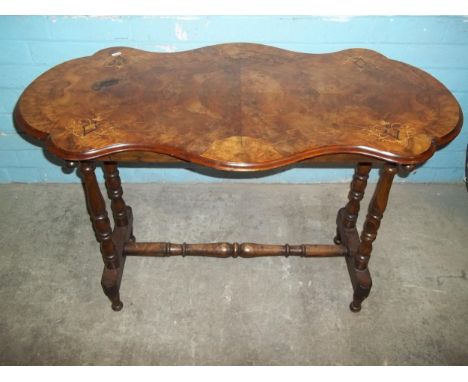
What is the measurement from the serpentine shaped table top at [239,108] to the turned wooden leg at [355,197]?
0.54 metres

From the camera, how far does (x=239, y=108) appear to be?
1.58 metres

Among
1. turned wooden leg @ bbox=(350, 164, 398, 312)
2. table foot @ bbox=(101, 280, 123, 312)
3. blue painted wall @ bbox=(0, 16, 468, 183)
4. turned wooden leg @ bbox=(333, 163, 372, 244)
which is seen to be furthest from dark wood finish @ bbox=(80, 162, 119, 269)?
turned wooden leg @ bbox=(333, 163, 372, 244)

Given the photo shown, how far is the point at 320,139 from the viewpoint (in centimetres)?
143

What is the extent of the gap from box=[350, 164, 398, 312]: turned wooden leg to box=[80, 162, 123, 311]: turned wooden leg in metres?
1.25

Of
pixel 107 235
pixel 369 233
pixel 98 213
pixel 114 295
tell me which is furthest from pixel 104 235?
pixel 369 233

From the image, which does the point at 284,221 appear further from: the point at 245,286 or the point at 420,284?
the point at 420,284

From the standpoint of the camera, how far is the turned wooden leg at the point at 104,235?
1.69m

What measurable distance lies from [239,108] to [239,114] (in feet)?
0.17

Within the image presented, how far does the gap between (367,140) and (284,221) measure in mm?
1343

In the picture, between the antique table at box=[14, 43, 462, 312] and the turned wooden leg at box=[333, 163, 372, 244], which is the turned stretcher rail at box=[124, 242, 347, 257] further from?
the turned wooden leg at box=[333, 163, 372, 244]

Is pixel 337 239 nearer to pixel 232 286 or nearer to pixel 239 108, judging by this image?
pixel 232 286

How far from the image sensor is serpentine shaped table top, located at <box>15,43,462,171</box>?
1397 mm

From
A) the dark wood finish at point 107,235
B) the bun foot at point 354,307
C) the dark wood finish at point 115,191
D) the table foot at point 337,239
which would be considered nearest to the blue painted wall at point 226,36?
the dark wood finish at point 115,191
